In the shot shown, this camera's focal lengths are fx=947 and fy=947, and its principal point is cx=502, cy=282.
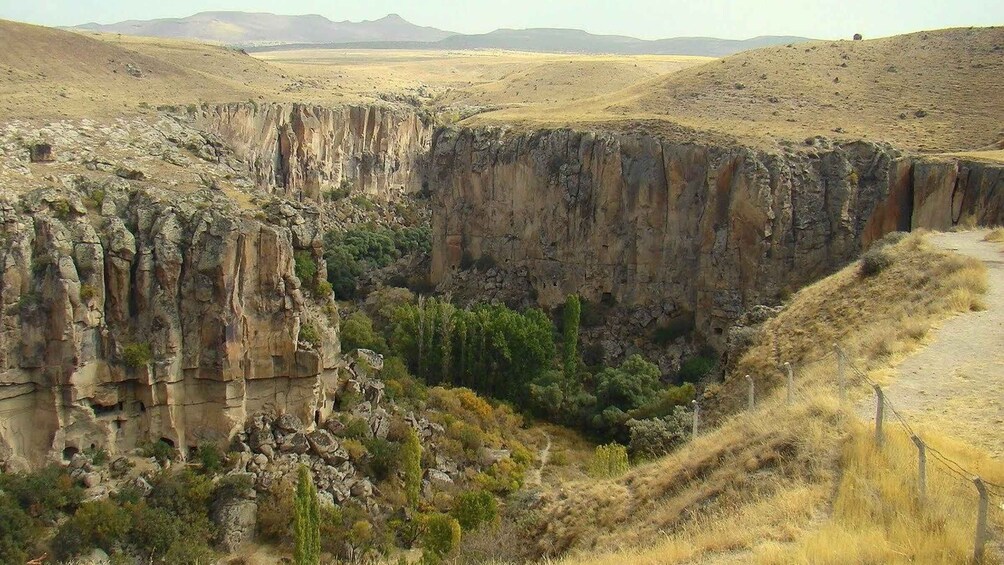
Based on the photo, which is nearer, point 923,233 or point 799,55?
point 923,233

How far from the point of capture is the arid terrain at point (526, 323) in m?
13.9

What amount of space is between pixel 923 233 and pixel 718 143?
2027 centimetres

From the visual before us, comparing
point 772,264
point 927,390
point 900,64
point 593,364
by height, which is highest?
point 900,64

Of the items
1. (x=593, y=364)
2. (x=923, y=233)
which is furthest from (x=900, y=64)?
(x=923, y=233)

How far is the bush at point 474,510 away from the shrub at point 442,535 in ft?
3.44

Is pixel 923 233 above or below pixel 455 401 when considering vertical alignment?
above

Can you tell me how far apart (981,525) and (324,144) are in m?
64.6

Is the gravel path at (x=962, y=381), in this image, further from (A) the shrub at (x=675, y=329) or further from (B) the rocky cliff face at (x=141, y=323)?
(A) the shrub at (x=675, y=329)

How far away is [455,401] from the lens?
34875 mm

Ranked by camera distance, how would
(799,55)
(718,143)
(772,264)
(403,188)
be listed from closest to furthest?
1. (772,264)
2. (718,143)
3. (799,55)
4. (403,188)

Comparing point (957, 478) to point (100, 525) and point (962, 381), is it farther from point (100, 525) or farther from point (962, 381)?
point (100, 525)

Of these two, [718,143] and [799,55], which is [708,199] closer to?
[718,143]

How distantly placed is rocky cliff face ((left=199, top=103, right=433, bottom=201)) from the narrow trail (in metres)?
31.8

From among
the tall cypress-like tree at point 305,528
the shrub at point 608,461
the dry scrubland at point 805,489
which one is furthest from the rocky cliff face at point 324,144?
the dry scrubland at point 805,489
